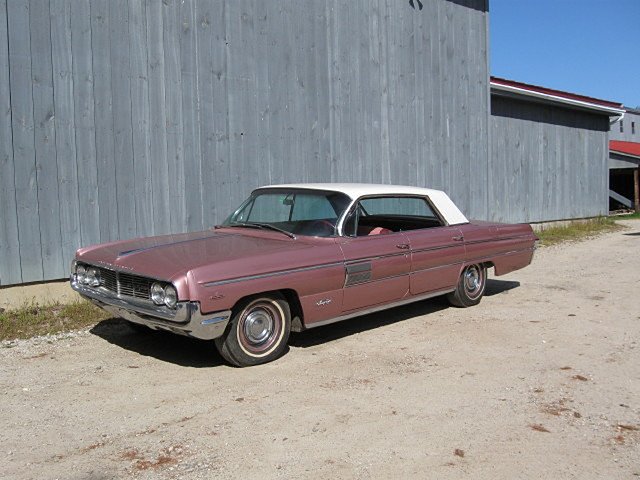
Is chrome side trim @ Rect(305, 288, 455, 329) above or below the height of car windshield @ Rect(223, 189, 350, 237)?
below

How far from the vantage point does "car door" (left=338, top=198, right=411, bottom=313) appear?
18.2 ft

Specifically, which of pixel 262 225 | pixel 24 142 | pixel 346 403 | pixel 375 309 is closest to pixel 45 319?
pixel 24 142

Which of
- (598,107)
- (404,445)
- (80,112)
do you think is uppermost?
(598,107)

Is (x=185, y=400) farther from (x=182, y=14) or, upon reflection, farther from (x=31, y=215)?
(x=182, y=14)

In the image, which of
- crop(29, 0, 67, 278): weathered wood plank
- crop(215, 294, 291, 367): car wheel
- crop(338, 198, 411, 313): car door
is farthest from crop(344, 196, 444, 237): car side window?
crop(29, 0, 67, 278): weathered wood plank

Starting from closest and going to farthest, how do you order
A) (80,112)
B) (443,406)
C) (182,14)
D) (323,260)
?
(443,406) → (323,260) → (80,112) → (182,14)

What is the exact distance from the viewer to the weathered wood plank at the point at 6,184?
6.50 metres

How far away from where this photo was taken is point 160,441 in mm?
3701

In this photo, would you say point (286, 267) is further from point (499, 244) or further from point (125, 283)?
point (499, 244)

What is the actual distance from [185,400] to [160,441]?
66 cm

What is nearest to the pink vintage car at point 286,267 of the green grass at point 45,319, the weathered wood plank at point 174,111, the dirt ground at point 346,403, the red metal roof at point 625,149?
the dirt ground at point 346,403

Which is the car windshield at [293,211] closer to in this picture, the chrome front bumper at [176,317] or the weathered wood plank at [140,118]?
the chrome front bumper at [176,317]

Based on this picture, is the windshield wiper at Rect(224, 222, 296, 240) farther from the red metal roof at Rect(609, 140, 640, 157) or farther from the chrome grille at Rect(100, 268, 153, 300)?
the red metal roof at Rect(609, 140, 640, 157)

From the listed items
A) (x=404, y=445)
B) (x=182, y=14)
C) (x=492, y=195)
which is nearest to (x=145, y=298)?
(x=404, y=445)
